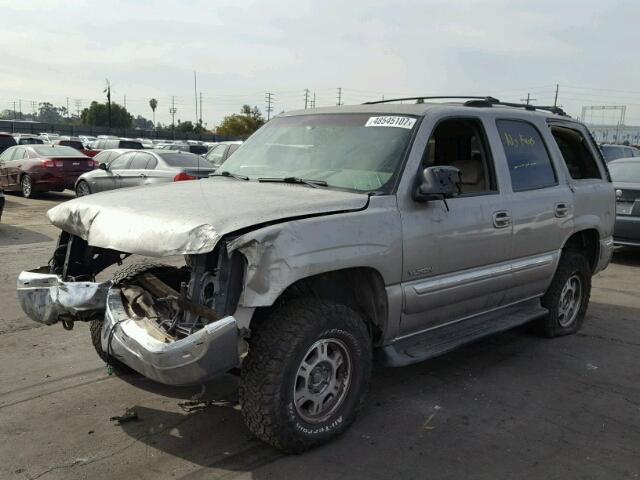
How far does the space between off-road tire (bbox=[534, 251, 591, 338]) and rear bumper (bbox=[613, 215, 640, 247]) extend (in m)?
3.98

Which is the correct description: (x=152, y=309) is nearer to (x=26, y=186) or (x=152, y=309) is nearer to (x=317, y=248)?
(x=317, y=248)

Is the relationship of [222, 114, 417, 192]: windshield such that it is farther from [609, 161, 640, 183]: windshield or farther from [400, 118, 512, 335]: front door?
[609, 161, 640, 183]: windshield

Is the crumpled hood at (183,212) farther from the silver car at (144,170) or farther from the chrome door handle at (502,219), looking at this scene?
the silver car at (144,170)

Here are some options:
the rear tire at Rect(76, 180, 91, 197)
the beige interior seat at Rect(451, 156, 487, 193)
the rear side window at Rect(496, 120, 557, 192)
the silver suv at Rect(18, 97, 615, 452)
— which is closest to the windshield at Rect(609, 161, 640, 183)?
the silver suv at Rect(18, 97, 615, 452)

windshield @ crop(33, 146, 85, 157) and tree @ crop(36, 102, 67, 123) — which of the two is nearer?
windshield @ crop(33, 146, 85, 157)

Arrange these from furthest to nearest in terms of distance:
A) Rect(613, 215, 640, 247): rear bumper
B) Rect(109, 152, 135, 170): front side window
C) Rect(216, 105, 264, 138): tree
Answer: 1. Rect(216, 105, 264, 138): tree
2. Rect(109, 152, 135, 170): front side window
3. Rect(613, 215, 640, 247): rear bumper

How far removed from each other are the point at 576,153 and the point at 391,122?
8.44 ft

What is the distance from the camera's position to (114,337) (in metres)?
3.35

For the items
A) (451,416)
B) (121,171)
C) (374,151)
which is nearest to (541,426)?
(451,416)

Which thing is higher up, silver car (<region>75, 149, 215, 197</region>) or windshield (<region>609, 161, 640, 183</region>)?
windshield (<region>609, 161, 640, 183</region>)

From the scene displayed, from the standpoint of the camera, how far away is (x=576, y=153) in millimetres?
6004

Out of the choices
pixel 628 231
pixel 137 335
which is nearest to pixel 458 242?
pixel 137 335

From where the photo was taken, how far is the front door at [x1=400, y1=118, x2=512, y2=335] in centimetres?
399

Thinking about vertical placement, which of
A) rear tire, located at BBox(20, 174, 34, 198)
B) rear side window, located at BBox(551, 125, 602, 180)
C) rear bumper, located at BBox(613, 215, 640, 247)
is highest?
rear side window, located at BBox(551, 125, 602, 180)
